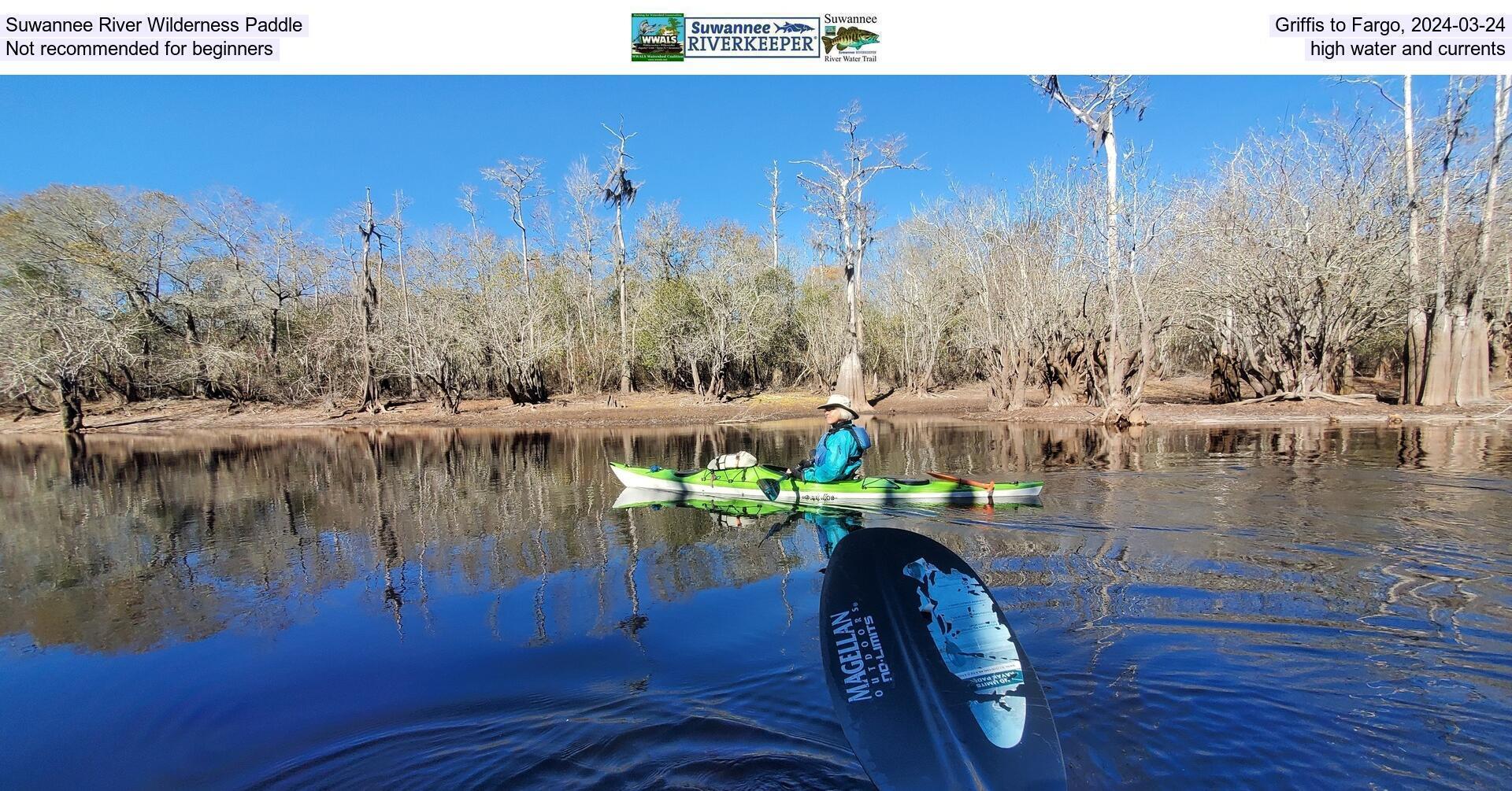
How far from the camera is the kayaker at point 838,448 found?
29.7ft

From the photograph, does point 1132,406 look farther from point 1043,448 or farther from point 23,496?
point 23,496

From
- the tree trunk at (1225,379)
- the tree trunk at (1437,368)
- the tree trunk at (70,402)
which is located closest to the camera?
the tree trunk at (1437,368)

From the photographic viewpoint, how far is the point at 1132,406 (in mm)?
19469

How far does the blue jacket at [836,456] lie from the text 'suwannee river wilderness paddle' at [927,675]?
5374mm

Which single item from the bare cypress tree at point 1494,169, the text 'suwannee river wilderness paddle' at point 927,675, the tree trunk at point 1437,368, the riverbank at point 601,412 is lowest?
the riverbank at point 601,412

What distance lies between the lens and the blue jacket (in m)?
9.24

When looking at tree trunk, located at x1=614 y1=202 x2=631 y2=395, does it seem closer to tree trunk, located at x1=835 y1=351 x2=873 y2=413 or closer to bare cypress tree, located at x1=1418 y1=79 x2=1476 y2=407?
tree trunk, located at x1=835 y1=351 x2=873 y2=413

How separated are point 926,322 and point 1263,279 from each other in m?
13.2

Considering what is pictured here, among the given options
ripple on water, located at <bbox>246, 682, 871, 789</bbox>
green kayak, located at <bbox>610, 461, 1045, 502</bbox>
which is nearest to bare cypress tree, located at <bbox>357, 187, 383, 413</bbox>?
green kayak, located at <bbox>610, 461, 1045, 502</bbox>

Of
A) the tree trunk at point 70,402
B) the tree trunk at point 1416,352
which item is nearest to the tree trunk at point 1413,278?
the tree trunk at point 1416,352

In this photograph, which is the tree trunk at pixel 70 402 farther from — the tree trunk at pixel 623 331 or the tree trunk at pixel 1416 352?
the tree trunk at pixel 1416 352
